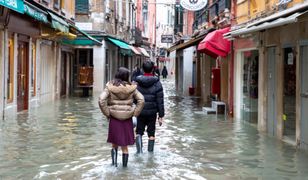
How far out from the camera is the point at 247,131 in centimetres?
1274

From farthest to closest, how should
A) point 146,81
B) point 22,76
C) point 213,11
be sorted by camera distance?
point 213,11
point 22,76
point 146,81

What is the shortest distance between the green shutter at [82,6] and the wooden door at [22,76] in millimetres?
13135

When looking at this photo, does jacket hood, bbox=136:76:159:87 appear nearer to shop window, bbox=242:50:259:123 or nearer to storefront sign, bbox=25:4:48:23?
shop window, bbox=242:50:259:123

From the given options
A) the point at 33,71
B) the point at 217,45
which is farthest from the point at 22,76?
the point at 217,45

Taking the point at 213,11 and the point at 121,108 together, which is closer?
the point at 121,108

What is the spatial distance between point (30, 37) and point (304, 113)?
1110 cm

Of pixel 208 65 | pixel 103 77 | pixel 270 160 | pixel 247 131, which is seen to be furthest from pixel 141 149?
pixel 103 77

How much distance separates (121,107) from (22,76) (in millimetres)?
10519

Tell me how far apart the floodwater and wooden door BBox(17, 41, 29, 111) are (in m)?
2.73

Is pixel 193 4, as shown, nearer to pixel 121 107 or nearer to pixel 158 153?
pixel 158 153

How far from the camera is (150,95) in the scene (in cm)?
904

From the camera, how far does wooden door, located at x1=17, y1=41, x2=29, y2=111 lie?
672 inches

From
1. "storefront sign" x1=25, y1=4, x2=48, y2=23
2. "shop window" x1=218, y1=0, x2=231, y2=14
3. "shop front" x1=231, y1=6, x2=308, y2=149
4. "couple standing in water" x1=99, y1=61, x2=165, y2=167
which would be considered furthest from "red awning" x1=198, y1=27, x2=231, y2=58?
"couple standing in water" x1=99, y1=61, x2=165, y2=167

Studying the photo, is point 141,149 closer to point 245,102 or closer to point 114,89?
point 114,89
